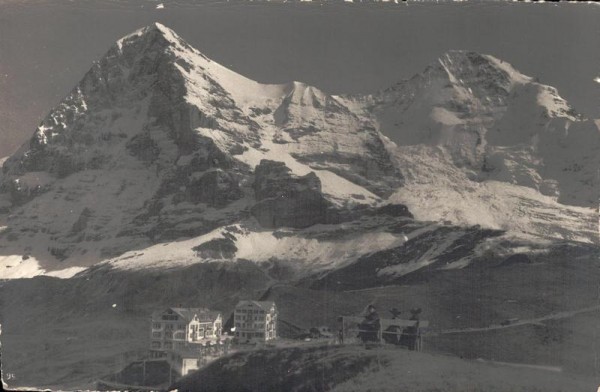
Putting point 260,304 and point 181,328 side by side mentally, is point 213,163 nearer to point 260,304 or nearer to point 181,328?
point 260,304

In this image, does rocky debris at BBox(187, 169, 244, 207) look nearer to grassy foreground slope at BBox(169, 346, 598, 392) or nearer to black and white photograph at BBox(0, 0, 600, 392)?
black and white photograph at BBox(0, 0, 600, 392)

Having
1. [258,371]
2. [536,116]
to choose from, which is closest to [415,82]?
[536,116]

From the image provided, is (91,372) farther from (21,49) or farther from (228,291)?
(21,49)

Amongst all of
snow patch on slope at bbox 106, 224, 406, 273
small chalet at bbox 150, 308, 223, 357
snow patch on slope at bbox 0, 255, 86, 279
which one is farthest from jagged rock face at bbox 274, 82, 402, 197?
snow patch on slope at bbox 0, 255, 86, 279

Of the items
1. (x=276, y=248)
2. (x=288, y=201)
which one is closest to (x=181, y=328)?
(x=276, y=248)

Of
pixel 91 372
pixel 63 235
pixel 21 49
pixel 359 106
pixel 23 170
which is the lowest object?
pixel 91 372
